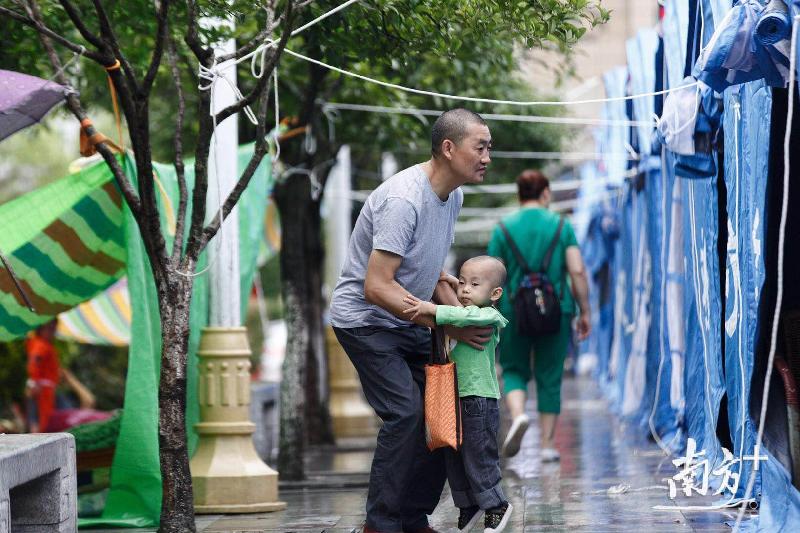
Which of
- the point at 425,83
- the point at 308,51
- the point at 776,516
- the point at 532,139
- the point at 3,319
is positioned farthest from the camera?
the point at 532,139

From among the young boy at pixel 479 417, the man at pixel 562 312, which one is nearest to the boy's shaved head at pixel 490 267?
the young boy at pixel 479 417

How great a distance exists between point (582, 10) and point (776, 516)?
2810 millimetres

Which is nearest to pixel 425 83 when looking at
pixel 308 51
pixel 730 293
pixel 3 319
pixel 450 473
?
pixel 308 51

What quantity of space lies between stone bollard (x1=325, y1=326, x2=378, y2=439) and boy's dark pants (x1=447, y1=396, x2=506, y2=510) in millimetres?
9456

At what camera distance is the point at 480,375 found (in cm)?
577

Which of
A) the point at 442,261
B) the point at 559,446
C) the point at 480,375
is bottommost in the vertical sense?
the point at 559,446

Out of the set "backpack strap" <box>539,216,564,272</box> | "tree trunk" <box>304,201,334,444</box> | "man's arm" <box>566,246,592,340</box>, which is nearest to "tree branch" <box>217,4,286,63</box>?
"backpack strap" <box>539,216,564,272</box>

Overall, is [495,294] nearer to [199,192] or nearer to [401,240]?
[401,240]

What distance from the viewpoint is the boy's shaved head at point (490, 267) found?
19.0ft

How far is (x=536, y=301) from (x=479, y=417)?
353cm

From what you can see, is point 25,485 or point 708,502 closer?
point 25,485

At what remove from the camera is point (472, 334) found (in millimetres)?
5699

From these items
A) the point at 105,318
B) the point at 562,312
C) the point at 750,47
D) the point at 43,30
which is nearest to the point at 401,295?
the point at 750,47

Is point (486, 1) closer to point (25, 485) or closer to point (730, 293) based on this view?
point (730, 293)
